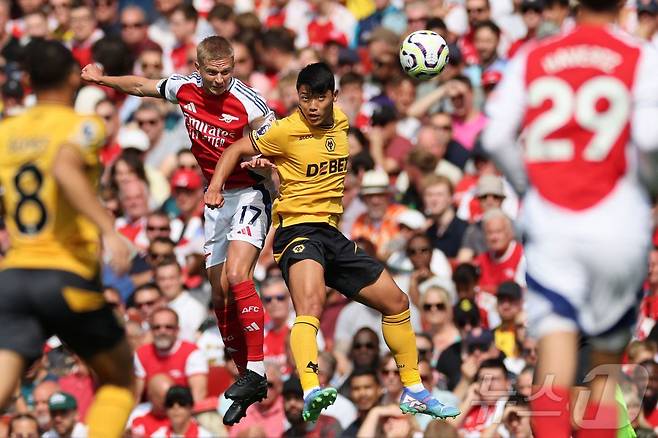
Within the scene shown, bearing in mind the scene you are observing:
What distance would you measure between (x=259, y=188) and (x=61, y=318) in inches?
135

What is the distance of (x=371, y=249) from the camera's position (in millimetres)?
16109

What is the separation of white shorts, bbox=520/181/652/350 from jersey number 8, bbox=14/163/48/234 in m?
2.81

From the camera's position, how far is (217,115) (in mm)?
12492

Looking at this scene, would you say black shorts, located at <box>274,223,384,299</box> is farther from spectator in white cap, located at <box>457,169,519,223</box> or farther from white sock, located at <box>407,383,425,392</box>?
spectator in white cap, located at <box>457,169,519,223</box>

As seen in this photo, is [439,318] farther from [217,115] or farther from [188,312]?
[217,115]

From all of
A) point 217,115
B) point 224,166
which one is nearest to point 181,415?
point 217,115

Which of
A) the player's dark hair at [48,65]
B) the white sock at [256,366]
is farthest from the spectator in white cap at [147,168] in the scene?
the player's dark hair at [48,65]

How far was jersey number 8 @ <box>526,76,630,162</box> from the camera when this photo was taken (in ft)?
27.9

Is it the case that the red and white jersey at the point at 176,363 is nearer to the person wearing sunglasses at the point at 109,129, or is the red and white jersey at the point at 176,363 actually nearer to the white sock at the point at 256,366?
the white sock at the point at 256,366

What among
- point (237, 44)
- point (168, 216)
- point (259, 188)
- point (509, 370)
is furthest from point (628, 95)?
point (237, 44)

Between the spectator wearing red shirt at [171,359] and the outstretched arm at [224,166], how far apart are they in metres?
3.65

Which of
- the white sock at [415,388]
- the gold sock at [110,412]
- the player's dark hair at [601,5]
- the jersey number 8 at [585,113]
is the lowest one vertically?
the white sock at [415,388]

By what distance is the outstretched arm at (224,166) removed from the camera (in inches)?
459

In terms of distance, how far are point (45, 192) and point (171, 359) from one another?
21.0 feet
